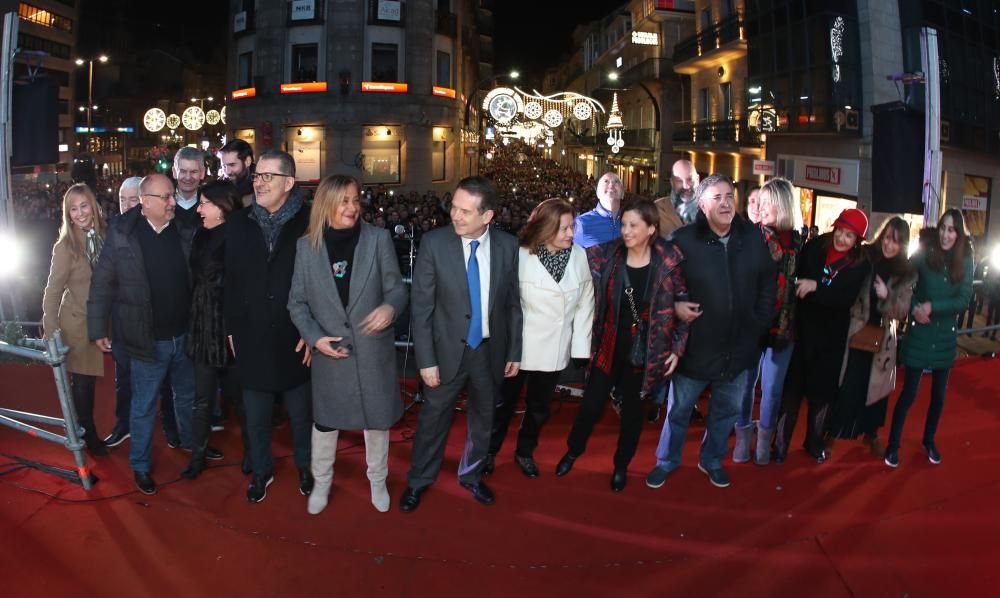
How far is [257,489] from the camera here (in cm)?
461

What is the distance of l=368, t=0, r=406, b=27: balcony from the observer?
3116 cm

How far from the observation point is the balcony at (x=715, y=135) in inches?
972

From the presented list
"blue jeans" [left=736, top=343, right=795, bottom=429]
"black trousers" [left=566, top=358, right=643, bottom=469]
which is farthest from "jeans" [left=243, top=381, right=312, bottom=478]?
"blue jeans" [left=736, top=343, right=795, bottom=429]

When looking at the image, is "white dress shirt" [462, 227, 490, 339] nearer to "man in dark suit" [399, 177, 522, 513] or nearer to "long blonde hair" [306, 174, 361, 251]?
"man in dark suit" [399, 177, 522, 513]

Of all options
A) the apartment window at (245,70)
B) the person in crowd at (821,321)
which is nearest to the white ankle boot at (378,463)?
the person in crowd at (821,321)

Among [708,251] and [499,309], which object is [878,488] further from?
[499,309]

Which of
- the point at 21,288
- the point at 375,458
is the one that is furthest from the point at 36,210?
the point at 375,458

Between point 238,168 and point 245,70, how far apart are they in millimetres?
30925

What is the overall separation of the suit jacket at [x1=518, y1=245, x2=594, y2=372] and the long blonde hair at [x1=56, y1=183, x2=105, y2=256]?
320cm

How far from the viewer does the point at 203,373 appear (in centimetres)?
490

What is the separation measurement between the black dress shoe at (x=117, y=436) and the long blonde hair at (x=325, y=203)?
A: 263cm

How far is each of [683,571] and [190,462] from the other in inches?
134

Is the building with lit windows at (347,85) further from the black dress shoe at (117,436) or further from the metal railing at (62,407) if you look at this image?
the metal railing at (62,407)

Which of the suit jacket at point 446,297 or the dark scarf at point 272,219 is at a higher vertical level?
the dark scarf at point 272,219
